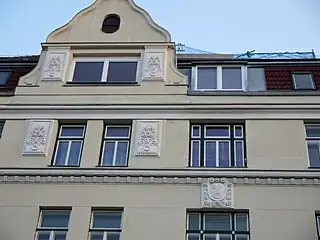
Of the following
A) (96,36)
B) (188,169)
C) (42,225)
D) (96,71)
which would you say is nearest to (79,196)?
(42,225)

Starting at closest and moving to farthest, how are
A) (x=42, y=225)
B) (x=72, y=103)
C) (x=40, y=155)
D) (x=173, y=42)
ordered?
(x=42, y=225)
(x=40, y=155)
(x=72, y=103)
(x=173, y=42)

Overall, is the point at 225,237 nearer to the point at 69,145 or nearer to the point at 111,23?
the point at 69,145

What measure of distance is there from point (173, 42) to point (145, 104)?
9.95ft

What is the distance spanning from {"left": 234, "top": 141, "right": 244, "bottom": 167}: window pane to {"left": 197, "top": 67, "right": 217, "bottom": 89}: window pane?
8.88 feet

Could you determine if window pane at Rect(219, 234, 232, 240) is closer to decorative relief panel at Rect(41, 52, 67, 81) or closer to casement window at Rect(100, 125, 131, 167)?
casement window at Rect(100, 125, 131, 167)

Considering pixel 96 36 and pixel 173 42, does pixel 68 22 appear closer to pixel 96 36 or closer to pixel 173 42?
pixel 96 36

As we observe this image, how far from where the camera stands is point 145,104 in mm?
19688

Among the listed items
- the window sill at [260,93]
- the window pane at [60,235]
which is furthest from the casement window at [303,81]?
the window pane at [60,235]

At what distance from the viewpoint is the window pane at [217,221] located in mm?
16922

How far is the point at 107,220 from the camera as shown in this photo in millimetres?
17297

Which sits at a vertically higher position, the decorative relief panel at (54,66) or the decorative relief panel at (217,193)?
the decorative relief panel at (54,66)

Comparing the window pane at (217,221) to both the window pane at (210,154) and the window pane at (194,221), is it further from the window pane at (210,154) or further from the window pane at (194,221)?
the window pane at (210,154)

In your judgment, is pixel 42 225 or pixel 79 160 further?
pixel 79 160

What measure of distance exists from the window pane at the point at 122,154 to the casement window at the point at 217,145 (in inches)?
81.4
